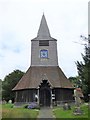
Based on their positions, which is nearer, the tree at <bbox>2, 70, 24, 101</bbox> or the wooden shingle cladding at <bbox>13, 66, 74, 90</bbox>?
the wooden shingle cladding at <bbox>13, 66, 74, 90</bbox>

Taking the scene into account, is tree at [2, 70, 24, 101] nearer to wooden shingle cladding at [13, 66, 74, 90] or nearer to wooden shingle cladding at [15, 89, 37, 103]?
wooden shingle cladding at [13, 66, 74, 90]

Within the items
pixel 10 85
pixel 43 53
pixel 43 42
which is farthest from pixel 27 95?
pixel 10 85

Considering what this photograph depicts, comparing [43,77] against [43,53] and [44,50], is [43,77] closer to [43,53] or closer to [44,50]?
[43,53]

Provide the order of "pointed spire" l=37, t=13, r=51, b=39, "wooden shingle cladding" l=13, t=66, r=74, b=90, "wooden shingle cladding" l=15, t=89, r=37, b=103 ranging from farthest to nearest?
"pointed spire" l=37, t=13, r=51, b=39 < "wooden shingle cladding" l=13, t=66, r=74, b=90 < "wooden shingle cladding" l=15, t=89, r=37, b=103

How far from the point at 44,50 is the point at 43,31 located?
483 cm

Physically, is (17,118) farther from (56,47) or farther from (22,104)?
(56,47)

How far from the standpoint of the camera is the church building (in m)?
49.7

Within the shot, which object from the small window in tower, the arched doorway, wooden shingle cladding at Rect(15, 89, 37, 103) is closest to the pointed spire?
the small window in tower

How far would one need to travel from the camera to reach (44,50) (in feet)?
183

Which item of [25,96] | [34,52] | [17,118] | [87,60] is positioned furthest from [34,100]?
[17,118]

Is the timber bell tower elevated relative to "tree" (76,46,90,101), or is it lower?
elevated

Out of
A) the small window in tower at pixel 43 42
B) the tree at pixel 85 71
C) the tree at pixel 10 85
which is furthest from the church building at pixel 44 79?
the tree at pixel 10 85

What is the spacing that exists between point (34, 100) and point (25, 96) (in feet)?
6.56

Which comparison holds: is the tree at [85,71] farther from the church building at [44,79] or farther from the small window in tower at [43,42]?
the small window in tower at [43,42]
